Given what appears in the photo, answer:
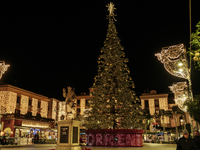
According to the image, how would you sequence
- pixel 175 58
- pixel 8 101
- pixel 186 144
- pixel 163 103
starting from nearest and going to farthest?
1. pixel 186 144
2. pixel 175 58
3. pixel 8 101
4. pixel 163 103

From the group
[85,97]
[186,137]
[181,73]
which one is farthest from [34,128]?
[186,137]

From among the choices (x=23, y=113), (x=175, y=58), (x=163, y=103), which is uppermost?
(x=175, y=58)

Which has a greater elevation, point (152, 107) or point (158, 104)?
point (158, 104)

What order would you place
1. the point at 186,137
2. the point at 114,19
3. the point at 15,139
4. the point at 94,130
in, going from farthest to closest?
1. the point at 15,139
2. the point at 114,19
3. the point at 94,130
4. the point at 186,137

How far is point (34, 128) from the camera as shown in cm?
3897

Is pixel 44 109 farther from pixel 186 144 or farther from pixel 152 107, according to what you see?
pixel 186 144

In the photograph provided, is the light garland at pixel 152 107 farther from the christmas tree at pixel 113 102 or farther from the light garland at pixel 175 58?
the light garland at pixel 175 58

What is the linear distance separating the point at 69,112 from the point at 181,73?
7.70 meters

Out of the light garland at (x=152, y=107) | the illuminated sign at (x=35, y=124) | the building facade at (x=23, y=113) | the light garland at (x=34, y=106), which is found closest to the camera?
the building facade at (x=23, y=113)

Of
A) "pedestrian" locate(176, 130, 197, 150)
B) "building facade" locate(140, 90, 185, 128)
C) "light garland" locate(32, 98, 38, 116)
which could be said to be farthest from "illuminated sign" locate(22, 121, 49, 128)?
"pedestrian" locate(176, 130, 197, 150)

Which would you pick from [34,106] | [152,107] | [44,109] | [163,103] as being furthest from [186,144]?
[152,107]

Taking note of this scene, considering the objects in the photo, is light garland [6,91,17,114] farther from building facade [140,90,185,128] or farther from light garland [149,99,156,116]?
light garland [149,99,156,116]

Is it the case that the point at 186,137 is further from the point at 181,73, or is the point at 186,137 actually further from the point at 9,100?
the point at 9,100

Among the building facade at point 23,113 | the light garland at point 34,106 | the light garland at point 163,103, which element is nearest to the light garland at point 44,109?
the building facade at point 23,113
